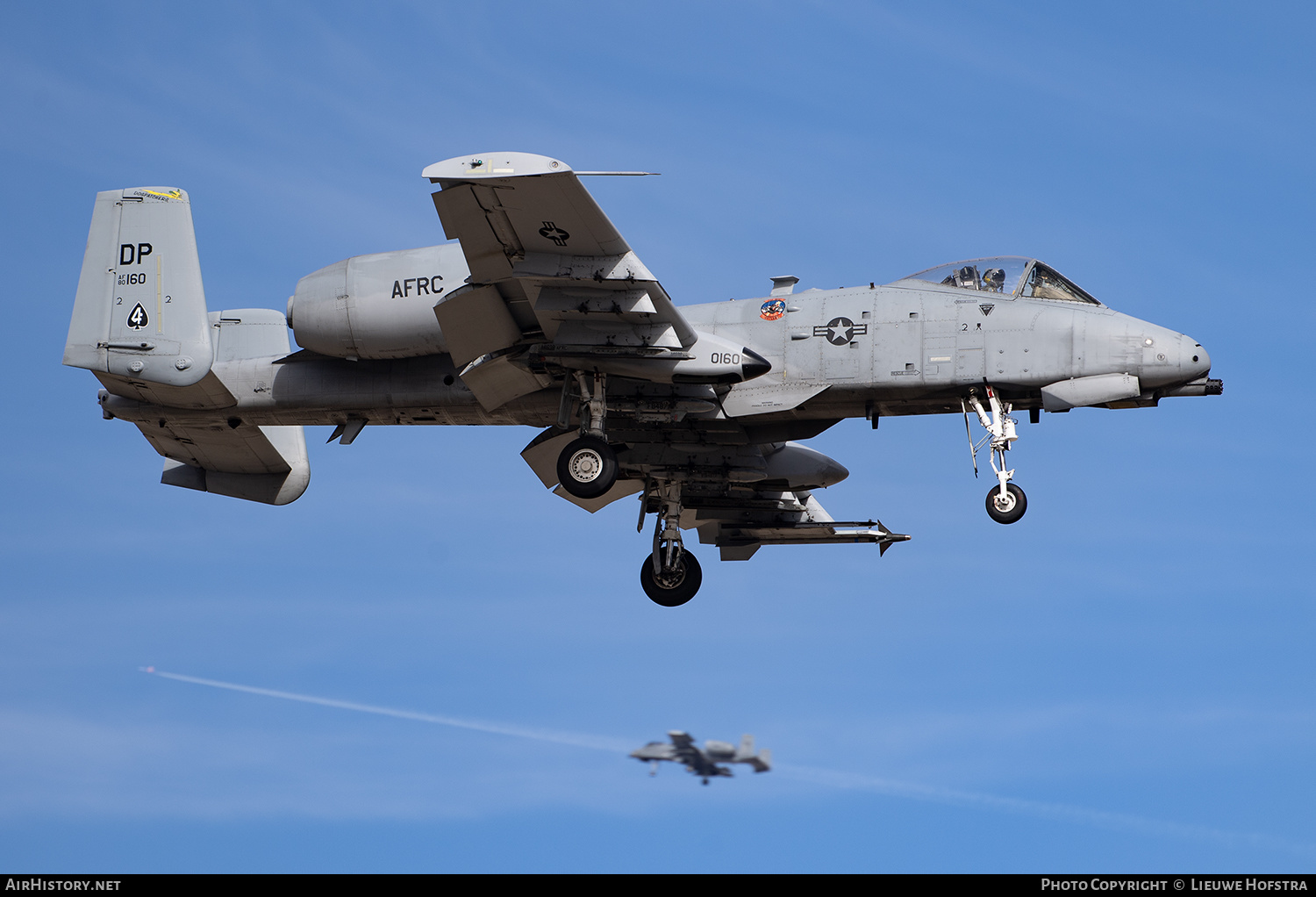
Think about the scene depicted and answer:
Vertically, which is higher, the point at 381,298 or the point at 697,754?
the point at 381,298

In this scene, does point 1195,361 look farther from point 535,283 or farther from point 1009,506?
point 535,283

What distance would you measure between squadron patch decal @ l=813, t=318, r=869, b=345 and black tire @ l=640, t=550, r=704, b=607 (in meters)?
5.50

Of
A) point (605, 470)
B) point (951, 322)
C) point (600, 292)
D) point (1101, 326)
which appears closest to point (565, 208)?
point (600, 292)

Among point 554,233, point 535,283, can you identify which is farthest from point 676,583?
point 554,233

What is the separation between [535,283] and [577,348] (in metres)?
1.26

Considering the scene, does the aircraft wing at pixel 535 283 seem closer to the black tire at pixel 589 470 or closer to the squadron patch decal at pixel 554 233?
the squadron patch decal at pixel 554 233

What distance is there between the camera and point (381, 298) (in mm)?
23906

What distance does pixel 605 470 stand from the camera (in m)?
23.6

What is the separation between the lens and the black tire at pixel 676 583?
2769cm

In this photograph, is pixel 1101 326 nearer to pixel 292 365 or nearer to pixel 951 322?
pixel 951 322

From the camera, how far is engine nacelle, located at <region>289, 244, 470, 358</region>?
23797 mm

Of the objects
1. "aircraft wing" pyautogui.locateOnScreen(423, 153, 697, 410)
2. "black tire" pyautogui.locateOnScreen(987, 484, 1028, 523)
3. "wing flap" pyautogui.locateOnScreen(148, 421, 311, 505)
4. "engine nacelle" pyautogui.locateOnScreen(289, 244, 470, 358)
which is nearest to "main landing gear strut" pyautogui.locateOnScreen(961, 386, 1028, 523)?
"black tire" pyautogui.locateOnScreen(987, 484, 1028, 523)

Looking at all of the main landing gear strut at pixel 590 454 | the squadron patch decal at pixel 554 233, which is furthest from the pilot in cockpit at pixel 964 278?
the squadron patch decal at pixel 554 233
